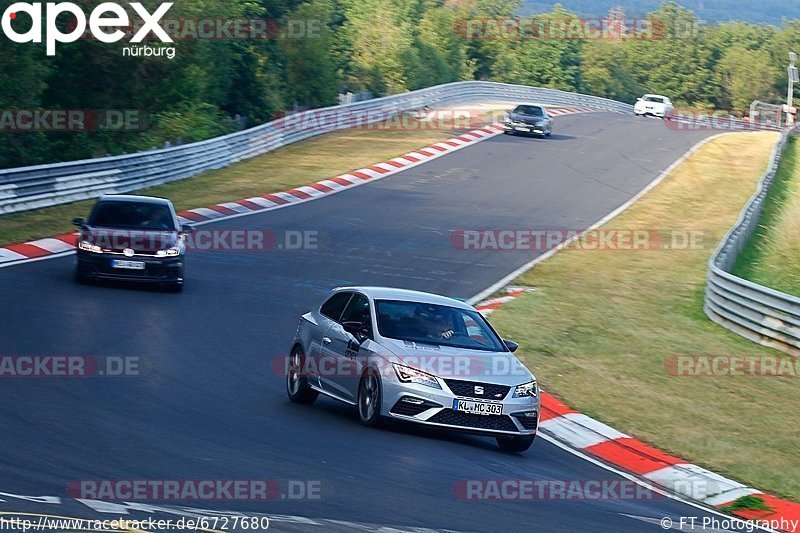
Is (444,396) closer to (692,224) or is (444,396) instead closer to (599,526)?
(599,526)

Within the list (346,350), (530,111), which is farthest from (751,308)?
(530,111)

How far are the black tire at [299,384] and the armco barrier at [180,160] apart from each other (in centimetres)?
1421

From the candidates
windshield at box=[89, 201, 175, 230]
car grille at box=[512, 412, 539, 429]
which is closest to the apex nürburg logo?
windshield at box=[89, 201, 175, 230]

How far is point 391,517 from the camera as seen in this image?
883 cm

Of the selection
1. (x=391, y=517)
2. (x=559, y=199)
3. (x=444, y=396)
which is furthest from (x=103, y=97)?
(x=391, y=517)

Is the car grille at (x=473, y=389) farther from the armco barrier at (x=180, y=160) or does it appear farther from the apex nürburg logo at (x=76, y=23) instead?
the apex nürburg logo at (x=76, y=23)

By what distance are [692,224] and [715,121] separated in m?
35.6

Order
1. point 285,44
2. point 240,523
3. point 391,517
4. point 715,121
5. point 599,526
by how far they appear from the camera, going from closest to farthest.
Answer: point 240,523 < point 391,517 < point 599,526 < point 285,44 < point 715,121

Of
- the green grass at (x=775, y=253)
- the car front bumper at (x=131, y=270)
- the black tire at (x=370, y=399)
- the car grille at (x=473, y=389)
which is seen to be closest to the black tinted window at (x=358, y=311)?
the black tire at (x=370, y=399)

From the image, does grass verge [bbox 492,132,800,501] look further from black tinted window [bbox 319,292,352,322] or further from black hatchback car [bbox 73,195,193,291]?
black hatchback car [bbox 73,195,193,291]

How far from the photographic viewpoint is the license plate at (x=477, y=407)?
476 inches

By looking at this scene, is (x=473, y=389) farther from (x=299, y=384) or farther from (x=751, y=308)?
(x=751, y=308)

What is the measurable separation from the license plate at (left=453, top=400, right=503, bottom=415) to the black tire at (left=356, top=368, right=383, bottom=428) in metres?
0.78

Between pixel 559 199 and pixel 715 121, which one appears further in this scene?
pixel 715 121
